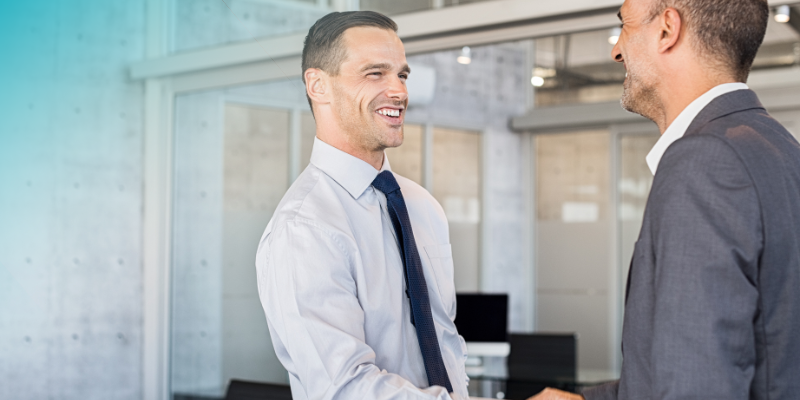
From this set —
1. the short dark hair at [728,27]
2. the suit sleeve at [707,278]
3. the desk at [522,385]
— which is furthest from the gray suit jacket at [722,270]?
the desk at [522,385]

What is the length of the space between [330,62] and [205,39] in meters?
0.70

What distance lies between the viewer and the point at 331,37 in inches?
53.0

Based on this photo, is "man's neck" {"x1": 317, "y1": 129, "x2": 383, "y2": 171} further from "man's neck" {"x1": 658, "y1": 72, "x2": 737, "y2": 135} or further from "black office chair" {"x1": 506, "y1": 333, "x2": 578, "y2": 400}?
"black office chair" {"x1": 506, "y1": 333, "x2": 578, "y2": 400}

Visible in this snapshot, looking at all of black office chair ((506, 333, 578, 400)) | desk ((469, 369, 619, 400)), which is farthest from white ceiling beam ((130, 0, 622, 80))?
black office chair ((506, 333, 578, 400))

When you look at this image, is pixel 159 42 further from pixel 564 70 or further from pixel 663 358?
pixel 564 70

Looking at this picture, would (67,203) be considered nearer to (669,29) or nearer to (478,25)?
(669,29)

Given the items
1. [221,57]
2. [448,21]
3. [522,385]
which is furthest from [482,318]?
[221,57]

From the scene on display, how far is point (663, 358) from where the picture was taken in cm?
94

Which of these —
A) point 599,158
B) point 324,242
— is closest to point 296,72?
point 324,242

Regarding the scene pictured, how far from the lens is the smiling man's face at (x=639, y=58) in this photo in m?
1.13

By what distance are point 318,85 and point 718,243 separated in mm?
768

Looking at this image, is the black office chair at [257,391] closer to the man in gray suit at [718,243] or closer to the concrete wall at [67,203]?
the concrete wall at [67,203]

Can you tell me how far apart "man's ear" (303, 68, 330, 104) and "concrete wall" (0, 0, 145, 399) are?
366 millimetres

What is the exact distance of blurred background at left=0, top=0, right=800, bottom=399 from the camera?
124cm
